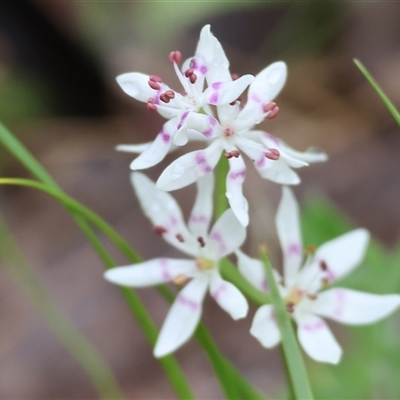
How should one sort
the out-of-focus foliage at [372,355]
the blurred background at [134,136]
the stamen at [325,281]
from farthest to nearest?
the blurred background at [134,136]
the out-of-focus foliage at [372,355]
the stamen at [325,281]

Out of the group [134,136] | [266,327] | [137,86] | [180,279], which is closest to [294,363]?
[266,327]

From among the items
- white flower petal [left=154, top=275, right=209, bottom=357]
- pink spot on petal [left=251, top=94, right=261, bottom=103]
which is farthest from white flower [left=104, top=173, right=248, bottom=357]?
pink spot on petal [left=251, top=94, right=261, bottom=103]

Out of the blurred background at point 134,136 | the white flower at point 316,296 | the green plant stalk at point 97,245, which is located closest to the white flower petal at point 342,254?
the white flower at point 316,296

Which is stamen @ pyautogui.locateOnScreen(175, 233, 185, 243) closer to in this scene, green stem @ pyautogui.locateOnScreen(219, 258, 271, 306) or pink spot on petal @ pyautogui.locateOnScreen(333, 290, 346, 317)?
green stem @ pyautogui.locateOnScreen(219, 258, 271, 306)

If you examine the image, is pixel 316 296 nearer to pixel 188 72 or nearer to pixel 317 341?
pixel 317 341

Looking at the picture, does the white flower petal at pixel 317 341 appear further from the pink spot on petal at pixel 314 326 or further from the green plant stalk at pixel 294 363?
the green plant stalk at pixel 294 363

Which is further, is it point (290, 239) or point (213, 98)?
point (290, 239)

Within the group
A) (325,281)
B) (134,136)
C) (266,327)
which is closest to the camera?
(266,327)

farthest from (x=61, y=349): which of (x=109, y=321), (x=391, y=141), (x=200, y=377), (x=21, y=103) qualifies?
(x=391, y=141)
